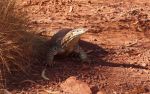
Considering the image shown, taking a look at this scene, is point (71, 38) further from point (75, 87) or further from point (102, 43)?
point (75, 87)

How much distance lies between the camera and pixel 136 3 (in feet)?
30.4

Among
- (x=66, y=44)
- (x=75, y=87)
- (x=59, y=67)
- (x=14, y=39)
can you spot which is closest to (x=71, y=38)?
(x=66, y=44)

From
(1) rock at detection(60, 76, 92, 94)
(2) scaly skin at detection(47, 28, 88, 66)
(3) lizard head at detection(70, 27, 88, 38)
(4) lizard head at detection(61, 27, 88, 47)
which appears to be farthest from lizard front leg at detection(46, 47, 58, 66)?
(1) rock at detection(60, 76, 92, 94)

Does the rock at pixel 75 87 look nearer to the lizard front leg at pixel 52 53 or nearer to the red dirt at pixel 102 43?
the red dirt at pixel 102 43

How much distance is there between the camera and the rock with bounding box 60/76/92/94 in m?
5.60

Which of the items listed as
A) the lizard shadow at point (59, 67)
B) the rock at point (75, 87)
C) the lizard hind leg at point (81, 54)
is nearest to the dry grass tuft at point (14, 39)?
the lizard shadow at point (59, 67)

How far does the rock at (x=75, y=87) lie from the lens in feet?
18.4

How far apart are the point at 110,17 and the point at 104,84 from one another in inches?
104

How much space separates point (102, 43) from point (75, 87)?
2.32m

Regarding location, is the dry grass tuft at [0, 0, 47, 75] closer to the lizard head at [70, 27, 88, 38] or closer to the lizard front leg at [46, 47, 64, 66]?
the lizard front leg at [46, 47, 64, 66]

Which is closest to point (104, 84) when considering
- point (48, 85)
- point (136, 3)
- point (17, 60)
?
point (48, 85)

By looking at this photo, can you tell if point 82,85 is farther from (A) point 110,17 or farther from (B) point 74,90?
(A) point 110,17

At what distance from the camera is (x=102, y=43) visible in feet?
25.8

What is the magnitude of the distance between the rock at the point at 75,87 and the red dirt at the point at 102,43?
0.14m
